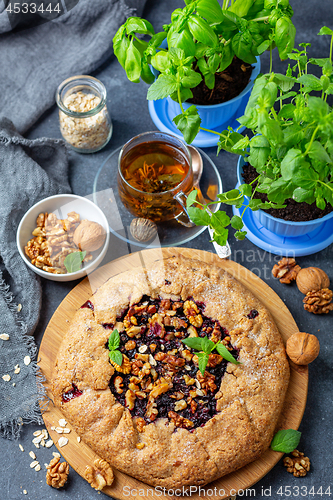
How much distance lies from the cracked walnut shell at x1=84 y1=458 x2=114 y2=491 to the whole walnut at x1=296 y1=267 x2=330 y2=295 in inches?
44.2

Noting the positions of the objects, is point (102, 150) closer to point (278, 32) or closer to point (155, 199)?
point (155, 199)

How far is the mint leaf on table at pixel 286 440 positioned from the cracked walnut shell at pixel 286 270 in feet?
2.18

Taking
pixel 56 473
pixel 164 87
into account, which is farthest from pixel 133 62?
pixel 56 473

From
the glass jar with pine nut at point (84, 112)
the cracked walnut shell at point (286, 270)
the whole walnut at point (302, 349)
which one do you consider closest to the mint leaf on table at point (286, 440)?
the whole walnut at point (302, 349)

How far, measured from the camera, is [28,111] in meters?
2.39

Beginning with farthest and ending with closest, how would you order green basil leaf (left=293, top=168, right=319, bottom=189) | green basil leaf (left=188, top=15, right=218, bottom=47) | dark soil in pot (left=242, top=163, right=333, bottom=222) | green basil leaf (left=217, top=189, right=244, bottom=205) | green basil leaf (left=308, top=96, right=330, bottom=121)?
1. dark soil in pot (left=242, top=163, right=333, bottom=222)
2. green basil leaf (left=217, top=189, right=244, bottom=205)
3. green basil leaf (left=188, top=15, right=218, bottom=47)
4. green basil leaf (left=293, top=168, right=319, bottom=189)
5. green basil leaf (left=308, top=96, right=330, bottom=121)

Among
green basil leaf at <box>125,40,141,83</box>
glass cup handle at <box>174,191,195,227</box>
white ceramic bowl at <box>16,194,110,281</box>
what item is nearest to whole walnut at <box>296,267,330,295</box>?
glass cup handle at <box>174,191,195,227</box>

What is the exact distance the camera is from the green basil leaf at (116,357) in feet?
5.91

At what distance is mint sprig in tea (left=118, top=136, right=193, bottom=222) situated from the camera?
2006 mm

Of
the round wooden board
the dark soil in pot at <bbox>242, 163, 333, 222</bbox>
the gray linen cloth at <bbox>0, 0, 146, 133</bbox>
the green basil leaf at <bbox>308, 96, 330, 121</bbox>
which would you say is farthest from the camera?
the gray linen cloth at <bbox>0, 0, 146, 133</bbox>

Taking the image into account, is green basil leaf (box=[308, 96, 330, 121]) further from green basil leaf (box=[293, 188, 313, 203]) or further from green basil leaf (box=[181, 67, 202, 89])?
green basil leaf (box=[181, 67, 202, 89])

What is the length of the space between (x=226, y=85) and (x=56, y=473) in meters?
1.81

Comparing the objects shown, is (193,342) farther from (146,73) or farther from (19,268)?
(146,73)

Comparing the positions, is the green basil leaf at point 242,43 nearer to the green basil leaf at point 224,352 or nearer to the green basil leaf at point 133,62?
the green basil leaf at point 133,62
